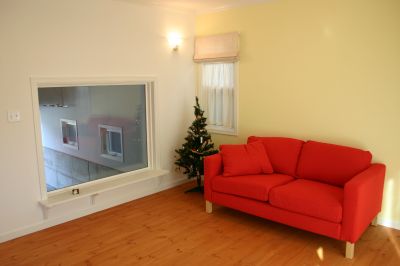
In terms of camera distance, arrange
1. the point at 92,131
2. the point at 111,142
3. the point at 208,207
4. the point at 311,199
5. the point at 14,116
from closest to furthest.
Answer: the point at 311,199 → the point at 14,116 → the point at 208,207 → the point at 92,131 → the point at 111,142

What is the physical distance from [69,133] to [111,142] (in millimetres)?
552

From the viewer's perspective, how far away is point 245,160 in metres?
3.81

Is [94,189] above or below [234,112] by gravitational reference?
below

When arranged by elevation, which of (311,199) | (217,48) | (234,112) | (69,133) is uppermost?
(217,48)

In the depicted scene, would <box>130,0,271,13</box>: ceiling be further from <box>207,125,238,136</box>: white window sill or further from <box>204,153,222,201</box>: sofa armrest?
<box>204,153,222,201</box>: sofa armrest

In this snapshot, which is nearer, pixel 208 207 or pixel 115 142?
pixel 208 207

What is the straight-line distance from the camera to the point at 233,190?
143 inches

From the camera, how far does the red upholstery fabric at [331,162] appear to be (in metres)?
3.37

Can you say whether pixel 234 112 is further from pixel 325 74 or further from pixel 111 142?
pixel 111 142

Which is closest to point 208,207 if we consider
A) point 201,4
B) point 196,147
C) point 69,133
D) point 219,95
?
point 196,147

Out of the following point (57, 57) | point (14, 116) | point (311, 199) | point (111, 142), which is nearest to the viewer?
point (311, 199)

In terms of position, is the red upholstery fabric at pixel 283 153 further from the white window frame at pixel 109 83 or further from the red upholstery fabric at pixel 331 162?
the white window frame at pixel 109 83

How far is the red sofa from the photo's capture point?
2941mm

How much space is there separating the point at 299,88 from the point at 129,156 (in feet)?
7.72
